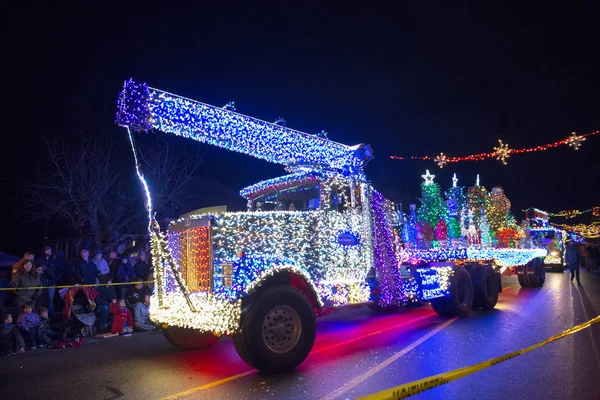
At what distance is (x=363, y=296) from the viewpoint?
754 cm

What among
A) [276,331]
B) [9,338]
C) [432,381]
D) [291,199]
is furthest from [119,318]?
[432,381]

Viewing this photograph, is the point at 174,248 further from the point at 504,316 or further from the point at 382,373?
the point at 504,316

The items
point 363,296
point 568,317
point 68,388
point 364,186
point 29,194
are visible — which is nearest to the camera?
point 68,388

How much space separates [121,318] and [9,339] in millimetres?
2235

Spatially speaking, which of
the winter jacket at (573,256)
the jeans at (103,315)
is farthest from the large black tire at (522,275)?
the jeans at (103,315)

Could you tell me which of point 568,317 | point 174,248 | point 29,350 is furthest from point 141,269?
point 568,317

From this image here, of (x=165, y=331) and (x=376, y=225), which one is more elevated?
(x=376, y=225)

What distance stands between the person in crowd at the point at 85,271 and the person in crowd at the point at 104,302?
31 centimetres

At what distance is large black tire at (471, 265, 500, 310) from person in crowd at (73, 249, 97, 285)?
9046 mm

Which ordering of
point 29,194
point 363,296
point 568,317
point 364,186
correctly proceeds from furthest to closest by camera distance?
point 29,194 → point 568,317 → point 364,186 → point 363,296

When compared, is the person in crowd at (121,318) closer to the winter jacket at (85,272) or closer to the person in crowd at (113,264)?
the winter jacket at (85,272)

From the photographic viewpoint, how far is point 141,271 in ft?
37.8

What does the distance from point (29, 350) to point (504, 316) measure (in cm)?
979

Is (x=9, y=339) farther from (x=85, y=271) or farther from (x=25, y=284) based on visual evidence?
(x=85, y=271)
